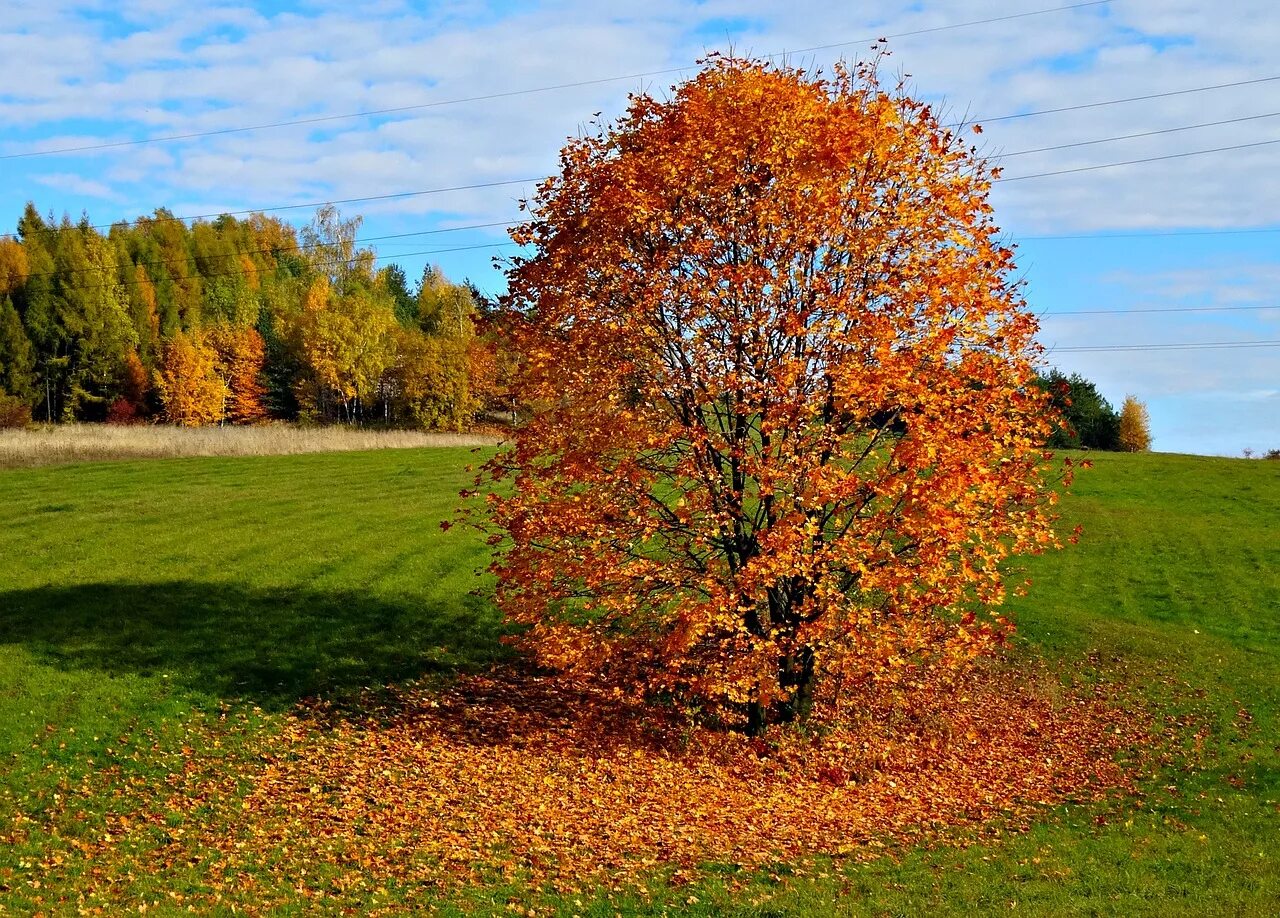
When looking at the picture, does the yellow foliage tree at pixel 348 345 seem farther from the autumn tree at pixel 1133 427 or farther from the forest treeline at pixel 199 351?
the autumn tree at pixel 1133 427

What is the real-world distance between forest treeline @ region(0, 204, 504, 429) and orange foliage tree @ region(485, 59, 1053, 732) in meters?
63.1

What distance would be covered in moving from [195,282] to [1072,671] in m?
115

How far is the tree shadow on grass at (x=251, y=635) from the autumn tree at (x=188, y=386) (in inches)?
2919

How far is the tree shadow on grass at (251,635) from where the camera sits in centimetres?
2153

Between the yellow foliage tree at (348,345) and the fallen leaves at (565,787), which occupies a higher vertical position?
the yellow foliage tree at (348,345)

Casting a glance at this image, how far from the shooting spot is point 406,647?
2419 centimetres

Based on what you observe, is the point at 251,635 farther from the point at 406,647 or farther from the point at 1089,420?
the point at 1089,420

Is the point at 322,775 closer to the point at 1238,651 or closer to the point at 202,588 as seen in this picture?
the point at 202,588

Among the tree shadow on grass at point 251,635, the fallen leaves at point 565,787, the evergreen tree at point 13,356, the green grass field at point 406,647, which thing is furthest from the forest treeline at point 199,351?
the fallen leaves at point 565,787

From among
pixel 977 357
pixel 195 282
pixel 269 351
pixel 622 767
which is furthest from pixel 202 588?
pixel 195 282

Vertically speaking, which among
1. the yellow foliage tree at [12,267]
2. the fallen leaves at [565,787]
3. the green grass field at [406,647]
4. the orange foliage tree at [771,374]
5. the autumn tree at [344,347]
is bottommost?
the fallen leaves at [565,787]

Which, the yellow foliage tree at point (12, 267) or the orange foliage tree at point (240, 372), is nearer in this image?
the yellow foliage tree at point (12, 267)

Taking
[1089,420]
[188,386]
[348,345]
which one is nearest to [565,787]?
[1089,420]

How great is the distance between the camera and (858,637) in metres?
17.7
